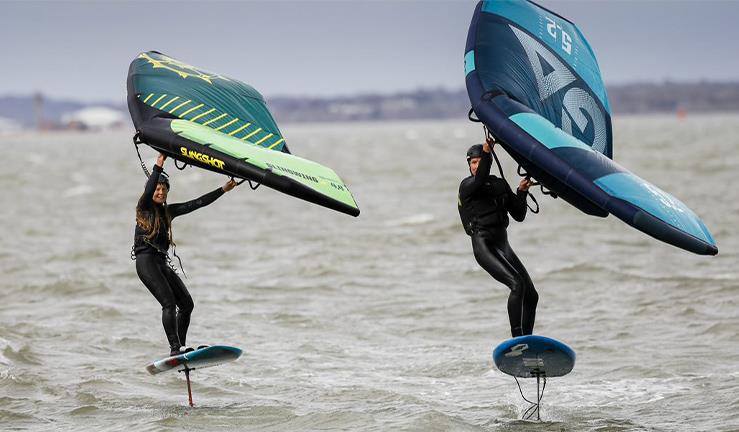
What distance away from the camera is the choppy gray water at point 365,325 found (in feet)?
40.9

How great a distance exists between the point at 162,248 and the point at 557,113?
4021 mm

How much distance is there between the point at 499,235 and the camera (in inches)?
436

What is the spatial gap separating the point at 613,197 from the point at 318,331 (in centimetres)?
842

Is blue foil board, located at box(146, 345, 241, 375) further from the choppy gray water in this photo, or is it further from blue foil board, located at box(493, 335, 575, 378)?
blue foil board, located at box(493, 335, 575, 378)

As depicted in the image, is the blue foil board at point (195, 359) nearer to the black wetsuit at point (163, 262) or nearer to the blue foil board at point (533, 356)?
the black wetsuit at point (163, 262)

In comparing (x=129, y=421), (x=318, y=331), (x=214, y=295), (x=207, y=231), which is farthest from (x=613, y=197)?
(x=207, y=231)

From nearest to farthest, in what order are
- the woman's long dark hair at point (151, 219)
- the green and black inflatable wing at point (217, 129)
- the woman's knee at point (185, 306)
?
the green and black inflatable wing at point (217, 129)
the woman's long dark hair at point (151, 219)
the woman's knee at point (185, 306)

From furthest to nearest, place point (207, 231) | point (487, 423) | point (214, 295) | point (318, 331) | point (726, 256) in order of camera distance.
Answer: point (207, 231) < point (726, 256) < point (214, 295) < point (318, 331) < point (487, 423)

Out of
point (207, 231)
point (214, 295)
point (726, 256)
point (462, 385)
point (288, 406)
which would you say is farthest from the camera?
point (207, 231)

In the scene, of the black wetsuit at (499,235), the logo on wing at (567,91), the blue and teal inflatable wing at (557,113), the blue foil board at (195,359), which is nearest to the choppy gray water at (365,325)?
the blue foil board at (195,359)

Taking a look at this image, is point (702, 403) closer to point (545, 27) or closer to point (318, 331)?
point (545, 27)

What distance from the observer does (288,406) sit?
12.8 meters

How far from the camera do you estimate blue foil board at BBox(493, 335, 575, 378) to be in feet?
34.4

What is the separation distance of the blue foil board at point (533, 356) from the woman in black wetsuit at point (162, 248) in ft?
9.74
